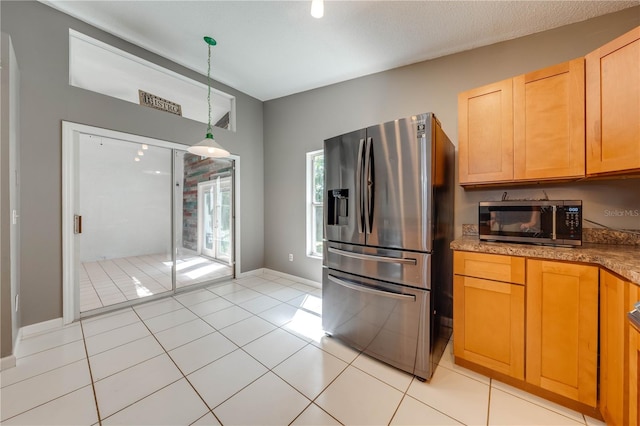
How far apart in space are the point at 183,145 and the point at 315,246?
2397 millimetres

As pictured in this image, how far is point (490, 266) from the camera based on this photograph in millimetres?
1616

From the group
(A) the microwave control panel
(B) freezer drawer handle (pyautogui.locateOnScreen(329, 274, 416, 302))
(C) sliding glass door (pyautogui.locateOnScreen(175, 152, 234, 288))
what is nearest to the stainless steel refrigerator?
(B) freezer drawer handle (pyautogui.locateOnScreen(329, 274, 416, 302))

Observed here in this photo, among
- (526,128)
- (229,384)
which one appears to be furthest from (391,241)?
(229,384)

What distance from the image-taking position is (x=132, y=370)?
1708mm

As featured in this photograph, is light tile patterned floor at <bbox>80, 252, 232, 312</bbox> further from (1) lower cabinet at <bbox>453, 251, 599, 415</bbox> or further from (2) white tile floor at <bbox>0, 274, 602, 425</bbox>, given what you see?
(1) lower cabinet at <bbox>453, 251, 599, 415</bbox>

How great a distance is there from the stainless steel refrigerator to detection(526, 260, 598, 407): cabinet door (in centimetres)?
56

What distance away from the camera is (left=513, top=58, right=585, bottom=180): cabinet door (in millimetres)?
1589

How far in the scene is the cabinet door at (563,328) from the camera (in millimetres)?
1326

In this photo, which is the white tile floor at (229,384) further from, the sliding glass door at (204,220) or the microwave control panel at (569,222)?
the sliding glass door at (204,220)

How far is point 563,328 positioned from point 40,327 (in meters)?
4.23

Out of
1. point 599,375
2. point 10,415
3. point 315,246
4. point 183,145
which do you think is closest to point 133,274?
point 183,145

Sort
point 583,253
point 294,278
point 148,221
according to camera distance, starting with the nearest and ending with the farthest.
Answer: point 583,253 → point 148,221 → point 294,278

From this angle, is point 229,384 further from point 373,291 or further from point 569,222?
point 569,222

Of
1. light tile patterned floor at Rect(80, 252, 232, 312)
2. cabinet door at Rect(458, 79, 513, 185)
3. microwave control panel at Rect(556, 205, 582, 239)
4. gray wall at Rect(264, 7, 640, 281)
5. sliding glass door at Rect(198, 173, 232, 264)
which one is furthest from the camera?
sliding glass door at Rect(198, 173, 232, 264)
